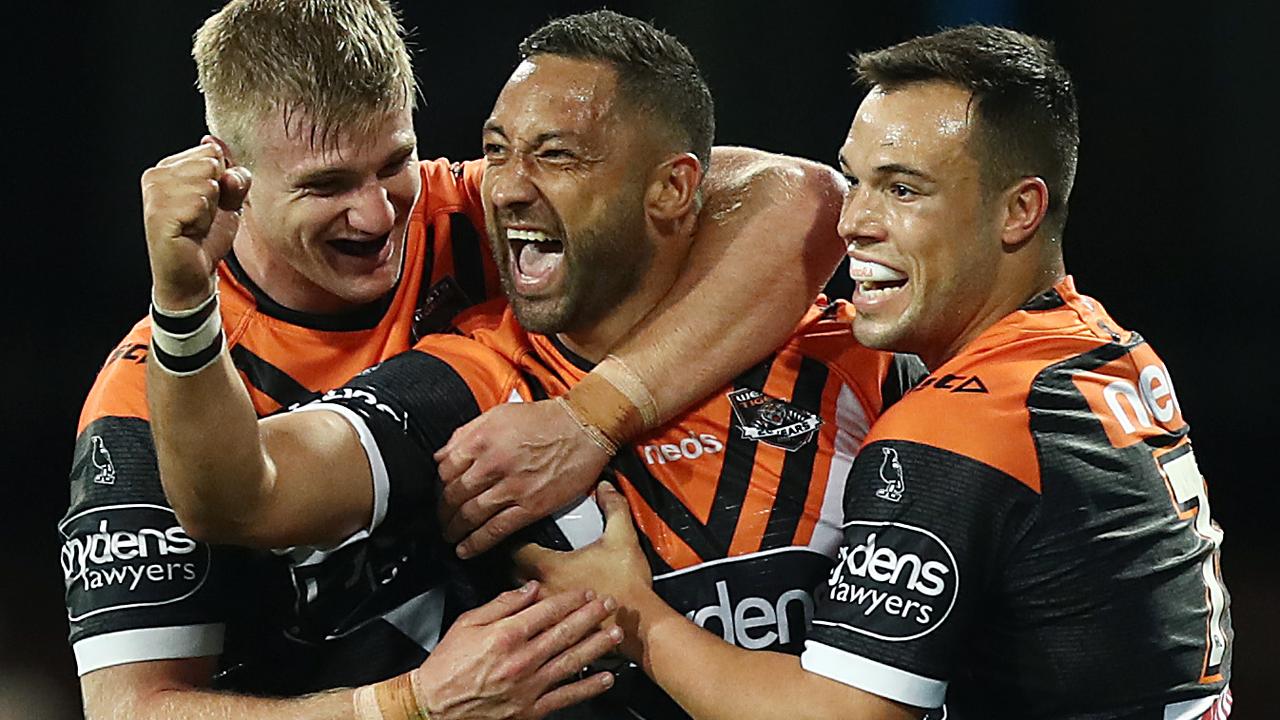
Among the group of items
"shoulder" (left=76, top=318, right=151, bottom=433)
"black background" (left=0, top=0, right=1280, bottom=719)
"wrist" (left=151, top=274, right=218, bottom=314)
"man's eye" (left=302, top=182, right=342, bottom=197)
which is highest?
"wrist" (left=151, top=274, right=218, bottom=314)

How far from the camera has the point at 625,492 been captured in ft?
8.86

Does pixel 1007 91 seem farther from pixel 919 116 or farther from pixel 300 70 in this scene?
pixel 300 70

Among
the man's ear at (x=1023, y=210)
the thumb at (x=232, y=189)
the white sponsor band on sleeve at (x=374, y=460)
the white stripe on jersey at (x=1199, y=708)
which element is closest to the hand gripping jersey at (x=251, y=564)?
the white sponsor band on sleeve at (x=374, y=460)

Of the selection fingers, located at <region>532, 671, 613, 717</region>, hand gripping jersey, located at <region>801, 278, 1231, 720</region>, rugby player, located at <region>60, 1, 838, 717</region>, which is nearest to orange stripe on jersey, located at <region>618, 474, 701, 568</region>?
rugby player, located at <region>60, 1, 838, 717</region>

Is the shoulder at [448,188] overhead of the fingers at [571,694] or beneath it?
overhead

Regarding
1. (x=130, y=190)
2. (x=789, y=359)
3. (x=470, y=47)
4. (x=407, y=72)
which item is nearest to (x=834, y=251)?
(x=789, y=359)

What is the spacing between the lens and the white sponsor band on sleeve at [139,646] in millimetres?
2605

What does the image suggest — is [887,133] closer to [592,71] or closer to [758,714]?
[592,71]

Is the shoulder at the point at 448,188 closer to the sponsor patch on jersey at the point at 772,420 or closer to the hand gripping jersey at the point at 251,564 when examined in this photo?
the hand gripping jersey at the point at 251,564

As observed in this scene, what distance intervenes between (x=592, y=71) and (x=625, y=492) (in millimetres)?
724

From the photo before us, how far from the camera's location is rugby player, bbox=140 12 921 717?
2.57 meters

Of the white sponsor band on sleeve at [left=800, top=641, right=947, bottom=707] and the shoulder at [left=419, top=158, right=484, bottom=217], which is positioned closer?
the white sponsor band on sleeve at [left=800, top=641, right=947, bottom=707]

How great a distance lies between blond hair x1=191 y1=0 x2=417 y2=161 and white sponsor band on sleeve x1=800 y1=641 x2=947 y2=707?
1.19 meters

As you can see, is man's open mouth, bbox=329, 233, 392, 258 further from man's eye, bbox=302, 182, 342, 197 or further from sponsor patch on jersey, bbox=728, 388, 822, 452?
sponsor patch on jersey, bbox=728, 388, 822, 452
